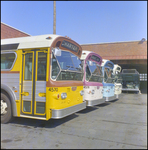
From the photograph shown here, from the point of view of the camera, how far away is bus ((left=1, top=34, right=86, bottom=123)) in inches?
213

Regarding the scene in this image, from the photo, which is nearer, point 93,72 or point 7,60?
point 7,60

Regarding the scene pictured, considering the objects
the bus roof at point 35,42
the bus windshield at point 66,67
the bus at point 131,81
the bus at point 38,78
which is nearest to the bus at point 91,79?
the bus windshield at point 66,67

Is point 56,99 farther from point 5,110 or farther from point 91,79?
Answer: point 91,79

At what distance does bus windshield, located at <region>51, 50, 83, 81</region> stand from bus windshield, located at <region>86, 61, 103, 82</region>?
4.67 ft

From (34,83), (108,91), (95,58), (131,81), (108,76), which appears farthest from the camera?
(131,81)

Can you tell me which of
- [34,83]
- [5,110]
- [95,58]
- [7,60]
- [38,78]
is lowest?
[5,110]

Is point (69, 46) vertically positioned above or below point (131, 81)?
above

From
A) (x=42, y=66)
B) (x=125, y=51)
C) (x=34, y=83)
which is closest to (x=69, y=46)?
(x=42, y=66)

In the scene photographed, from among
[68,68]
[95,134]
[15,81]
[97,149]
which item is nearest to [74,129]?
[95,134]

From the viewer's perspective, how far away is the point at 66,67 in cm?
597

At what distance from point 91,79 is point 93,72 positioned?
403 mm

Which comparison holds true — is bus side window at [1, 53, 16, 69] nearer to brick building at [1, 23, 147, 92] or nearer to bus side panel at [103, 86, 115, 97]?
bus side panel at [103, 86, 115, 97]

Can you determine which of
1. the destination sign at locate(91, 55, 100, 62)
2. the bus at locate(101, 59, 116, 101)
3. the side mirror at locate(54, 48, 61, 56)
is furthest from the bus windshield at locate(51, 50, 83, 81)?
the bus at locate(101, 59, 116, 101)

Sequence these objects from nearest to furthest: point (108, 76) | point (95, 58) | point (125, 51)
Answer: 1. point (95, 58)
2. point (108, 76)
3. point (125, 51)
